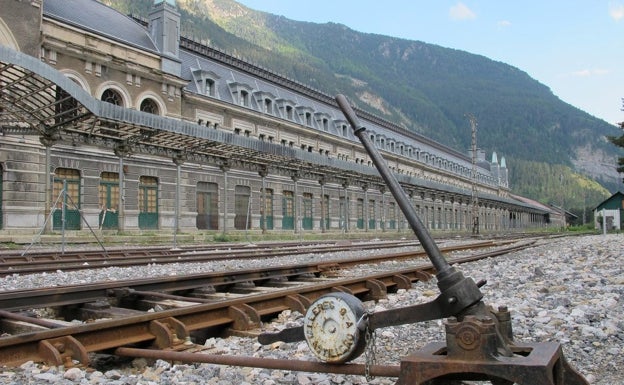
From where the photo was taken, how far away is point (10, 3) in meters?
25.1

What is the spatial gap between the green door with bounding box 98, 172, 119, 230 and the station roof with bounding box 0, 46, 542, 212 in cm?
687

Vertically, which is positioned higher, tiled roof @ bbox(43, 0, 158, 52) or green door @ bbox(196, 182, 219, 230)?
tiled roof @ bbox(43, 0, 158, 52)

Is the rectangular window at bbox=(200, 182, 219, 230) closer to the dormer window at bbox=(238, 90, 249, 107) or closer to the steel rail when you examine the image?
the dormer window at bbox=(238, 90, 249, 107)

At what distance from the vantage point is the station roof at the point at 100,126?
1475 cm

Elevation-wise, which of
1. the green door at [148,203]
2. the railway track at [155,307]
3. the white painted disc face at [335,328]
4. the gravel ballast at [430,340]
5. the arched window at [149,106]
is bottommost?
the gravel ballast at [430,340]

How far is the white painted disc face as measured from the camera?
246 cm

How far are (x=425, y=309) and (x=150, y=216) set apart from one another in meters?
31.0

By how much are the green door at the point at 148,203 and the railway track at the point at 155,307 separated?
79.9 ft

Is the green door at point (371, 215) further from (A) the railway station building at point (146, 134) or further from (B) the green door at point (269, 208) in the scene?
(B) the green door at point (269, 208)

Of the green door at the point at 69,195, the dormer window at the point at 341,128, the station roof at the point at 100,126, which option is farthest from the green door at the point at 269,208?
the green door at the point at 69,195

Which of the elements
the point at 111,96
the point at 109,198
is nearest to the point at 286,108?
the point at 111,96

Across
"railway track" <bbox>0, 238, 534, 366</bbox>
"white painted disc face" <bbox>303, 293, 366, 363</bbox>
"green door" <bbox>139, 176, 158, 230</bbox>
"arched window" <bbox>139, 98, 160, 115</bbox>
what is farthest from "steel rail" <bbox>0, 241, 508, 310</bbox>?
"arched window" <bbox>139, 98, 160, 115</bbox>

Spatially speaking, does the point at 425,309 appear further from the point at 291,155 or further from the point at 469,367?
the point at 291,155

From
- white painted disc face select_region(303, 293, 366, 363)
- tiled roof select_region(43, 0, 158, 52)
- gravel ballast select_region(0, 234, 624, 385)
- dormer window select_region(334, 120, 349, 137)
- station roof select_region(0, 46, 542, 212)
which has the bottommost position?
gravel ballast select_region(0, 234, 624, 385)
